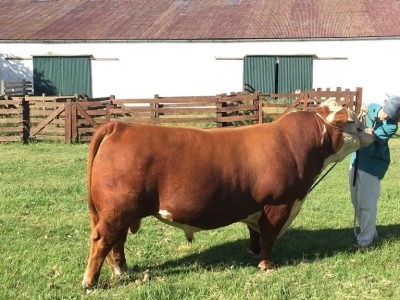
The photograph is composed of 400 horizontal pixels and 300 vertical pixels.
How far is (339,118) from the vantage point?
523 cm

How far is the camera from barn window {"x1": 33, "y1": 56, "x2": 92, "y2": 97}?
28625 millimetres

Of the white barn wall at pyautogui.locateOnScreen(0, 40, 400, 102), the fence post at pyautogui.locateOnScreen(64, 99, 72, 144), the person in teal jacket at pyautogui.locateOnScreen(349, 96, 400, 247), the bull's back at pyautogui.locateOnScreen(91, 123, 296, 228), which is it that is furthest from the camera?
the white barn wall at pyautogui.locateOnScreen(0, 40, 400, 102)

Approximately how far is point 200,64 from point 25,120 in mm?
13751

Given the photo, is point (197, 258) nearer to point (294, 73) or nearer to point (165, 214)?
point (165, 214)

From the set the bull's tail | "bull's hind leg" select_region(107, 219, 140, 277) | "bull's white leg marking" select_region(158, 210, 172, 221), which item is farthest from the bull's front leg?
the bull's tail

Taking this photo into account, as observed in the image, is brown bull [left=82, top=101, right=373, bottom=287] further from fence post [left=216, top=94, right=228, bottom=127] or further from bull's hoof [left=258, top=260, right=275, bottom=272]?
fence post [left=216, top=94, right=228, bottom=127]

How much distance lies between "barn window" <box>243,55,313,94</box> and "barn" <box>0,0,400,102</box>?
5 centimetres

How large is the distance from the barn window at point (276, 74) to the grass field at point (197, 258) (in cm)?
1892

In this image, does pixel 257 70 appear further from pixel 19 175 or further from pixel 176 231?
pixel 176 231

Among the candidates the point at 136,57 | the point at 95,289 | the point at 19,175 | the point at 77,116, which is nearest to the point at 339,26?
the point at 136,57

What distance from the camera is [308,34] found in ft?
87.8

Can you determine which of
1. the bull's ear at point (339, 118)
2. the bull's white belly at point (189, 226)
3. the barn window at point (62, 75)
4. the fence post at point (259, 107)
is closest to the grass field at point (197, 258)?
the bull's white belly at point (189, 226)

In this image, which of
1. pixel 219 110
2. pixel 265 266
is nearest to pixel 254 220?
pixel 265 266

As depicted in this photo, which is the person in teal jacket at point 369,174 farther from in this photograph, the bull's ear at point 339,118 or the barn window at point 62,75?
the barn window at point 62,75
